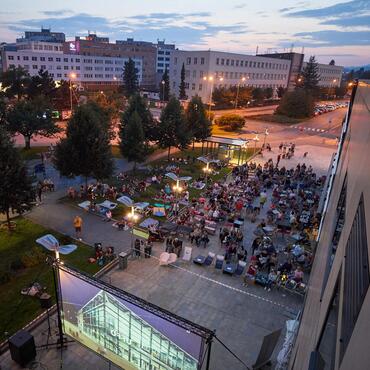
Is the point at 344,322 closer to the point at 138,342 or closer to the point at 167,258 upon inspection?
the point at 138,342

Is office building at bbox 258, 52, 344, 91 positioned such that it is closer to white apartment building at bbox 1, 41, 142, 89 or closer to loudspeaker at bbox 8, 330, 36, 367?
white apartment building at bbox 1, 41, 142, 89

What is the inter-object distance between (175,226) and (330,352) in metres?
16.7

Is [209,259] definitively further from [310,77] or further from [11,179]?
[310,77]

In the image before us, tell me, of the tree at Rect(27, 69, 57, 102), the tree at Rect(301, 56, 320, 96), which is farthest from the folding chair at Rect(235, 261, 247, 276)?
the tree at Rect(301, 56, 320, 96)

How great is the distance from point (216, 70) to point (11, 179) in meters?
75.3

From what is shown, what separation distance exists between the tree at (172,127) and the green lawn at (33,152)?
13.6 m

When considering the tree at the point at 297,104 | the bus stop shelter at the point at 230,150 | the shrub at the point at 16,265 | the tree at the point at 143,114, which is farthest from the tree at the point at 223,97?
the shrub at the point at 16,265

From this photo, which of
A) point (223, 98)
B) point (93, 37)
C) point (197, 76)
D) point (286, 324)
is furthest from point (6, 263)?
point (93, 37)

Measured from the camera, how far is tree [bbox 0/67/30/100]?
5709cm

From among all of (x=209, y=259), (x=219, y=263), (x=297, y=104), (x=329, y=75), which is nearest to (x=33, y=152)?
(x=209, y=259)

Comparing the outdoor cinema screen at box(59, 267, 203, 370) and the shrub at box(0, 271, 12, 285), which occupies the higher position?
the outdoor cinema screen at box(59, 267, 203, 370)

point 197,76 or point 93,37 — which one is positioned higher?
point 93,37

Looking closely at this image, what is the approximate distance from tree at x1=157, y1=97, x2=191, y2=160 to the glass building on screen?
26.7 metres

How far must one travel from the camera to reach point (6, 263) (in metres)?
16.4
